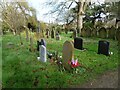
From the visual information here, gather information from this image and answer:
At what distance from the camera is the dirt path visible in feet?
21.8

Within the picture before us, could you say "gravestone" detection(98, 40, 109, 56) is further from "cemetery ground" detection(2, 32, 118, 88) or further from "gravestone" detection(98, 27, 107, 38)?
"gravestone" detection(98, 27, 107, 38)

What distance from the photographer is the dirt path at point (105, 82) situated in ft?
21.8

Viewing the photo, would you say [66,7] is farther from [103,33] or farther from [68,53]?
[68,53]

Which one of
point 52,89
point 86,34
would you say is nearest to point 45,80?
point 52,89

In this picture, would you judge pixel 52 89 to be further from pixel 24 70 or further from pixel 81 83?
pixel 24 70

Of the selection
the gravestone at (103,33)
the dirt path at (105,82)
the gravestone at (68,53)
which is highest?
the gravestone at (103,33)

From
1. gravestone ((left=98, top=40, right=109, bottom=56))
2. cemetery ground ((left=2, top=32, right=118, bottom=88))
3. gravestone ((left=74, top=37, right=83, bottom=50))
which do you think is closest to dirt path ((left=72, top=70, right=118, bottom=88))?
cemetery ground ((left=2, top=32, right=118, bottom=88))

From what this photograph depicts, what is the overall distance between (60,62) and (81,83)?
1.91 m

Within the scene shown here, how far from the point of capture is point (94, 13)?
31.3 metres

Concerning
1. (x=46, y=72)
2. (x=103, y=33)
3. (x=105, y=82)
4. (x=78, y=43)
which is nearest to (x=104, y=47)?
(x=78, y=43)

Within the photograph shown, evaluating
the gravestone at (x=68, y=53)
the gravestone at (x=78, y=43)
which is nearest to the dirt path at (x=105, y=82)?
the gravestone at (x=68, y=53)

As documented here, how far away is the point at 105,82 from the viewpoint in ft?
22.5

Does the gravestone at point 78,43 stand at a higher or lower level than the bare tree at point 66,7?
lower

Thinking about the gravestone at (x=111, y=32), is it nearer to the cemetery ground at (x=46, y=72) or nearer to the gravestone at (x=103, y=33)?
the gravestone at (x=103, y=33)
